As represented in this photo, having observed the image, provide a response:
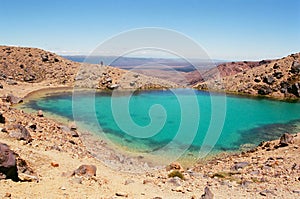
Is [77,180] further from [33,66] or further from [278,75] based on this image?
[278,75]

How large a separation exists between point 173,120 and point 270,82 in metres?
46.8

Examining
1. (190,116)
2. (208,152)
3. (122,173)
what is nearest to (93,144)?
(122,173)

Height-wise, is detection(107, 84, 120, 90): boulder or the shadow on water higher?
detection(107, 84, 120, 90): boulder

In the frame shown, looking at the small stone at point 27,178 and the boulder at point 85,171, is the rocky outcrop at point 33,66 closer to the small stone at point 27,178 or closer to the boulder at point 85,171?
the boulder at point 85,171

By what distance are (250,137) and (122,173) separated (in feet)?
66.5

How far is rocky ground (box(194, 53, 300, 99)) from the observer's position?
72500mm

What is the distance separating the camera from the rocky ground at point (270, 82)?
2854 inches

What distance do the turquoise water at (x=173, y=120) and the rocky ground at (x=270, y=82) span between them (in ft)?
34.2

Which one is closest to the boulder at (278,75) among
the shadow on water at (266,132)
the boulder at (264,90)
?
the boulder at (264,90)

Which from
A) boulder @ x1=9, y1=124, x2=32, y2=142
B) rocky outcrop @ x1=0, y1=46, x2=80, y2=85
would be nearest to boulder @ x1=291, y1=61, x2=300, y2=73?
rocky outcrop @ x1=0, y1=46, x2=80, y2=85

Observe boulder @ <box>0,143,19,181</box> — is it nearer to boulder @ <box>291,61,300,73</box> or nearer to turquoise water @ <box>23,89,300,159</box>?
turquoise water @ <box>23,89,300,159</box>

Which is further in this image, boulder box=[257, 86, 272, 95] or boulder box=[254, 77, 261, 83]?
boulder box=[254, 77, 261, 83]

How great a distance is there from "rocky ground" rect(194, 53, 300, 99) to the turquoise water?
10.4 m

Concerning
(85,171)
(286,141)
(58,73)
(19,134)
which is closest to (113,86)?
(58,73)
